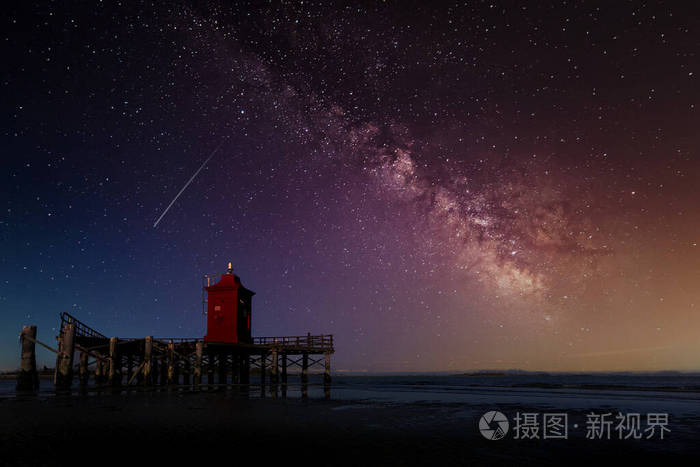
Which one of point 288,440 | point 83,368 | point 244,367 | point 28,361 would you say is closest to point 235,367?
point 244,367

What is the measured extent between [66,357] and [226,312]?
12587mm

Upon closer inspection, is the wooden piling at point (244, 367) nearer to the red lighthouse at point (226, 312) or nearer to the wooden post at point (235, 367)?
the wooden post at point (235, 367)

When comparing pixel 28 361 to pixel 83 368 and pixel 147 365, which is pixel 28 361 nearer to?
pixel 83 368

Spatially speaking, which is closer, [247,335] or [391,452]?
[391,452]

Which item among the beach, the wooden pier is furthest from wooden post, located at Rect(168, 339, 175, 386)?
the beach

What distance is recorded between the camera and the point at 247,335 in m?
37.9

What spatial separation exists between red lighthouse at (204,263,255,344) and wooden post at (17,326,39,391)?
40.2 ft

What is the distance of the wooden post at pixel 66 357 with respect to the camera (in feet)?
81.9

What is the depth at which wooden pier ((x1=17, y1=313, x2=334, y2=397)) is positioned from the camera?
25.3m

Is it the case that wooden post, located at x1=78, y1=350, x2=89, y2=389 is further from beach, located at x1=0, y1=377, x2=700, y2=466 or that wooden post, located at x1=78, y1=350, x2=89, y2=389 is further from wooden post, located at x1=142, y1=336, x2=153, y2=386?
beach, located at x1=0, y1=377, x2=700, y2=466

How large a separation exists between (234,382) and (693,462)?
3697 centimetres

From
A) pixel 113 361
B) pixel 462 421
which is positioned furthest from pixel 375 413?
pixel 113 361

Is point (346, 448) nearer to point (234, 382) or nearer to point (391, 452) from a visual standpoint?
point (391, 452)

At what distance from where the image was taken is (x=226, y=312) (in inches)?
1427
